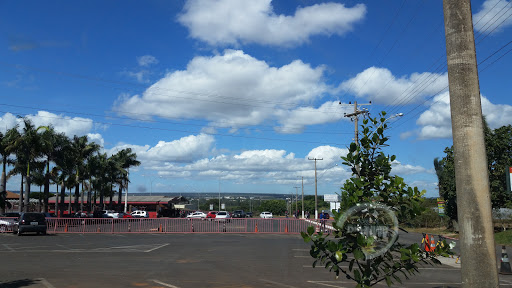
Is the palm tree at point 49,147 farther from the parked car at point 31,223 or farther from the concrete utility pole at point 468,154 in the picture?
the concrete utility pole at point 468,154

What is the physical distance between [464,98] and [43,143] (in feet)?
146

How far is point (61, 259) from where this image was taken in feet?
48.8

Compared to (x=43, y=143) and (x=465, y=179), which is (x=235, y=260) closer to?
(x=465, y=179)

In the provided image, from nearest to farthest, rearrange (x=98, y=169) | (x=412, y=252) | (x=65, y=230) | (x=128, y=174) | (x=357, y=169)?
(x=412, y=252) → (x=357, y=169) → (x=65, y=230) → (x=98, y=169) → (x=128, y=174)

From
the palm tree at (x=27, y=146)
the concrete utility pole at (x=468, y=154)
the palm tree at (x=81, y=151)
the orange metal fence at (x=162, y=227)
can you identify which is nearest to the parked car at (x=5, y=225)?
the orange metal fence at (x=162, y=227)

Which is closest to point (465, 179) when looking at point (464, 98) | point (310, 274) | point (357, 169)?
point (464, 98)

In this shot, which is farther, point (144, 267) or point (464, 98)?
point (144, 267)

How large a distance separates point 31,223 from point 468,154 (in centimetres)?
3078

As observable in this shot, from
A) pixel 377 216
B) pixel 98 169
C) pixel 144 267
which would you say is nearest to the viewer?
pixel 377 216

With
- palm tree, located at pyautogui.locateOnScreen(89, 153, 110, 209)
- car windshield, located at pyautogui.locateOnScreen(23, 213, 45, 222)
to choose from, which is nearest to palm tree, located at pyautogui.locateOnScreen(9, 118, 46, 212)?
car windshield, located at pyautogui.locateOnScreen(23, 213, 45, 222)

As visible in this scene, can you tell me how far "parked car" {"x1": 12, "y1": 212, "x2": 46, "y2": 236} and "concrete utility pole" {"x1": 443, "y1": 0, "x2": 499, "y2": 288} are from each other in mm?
30444

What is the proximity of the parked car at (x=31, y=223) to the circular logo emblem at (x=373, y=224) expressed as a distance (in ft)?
94.7

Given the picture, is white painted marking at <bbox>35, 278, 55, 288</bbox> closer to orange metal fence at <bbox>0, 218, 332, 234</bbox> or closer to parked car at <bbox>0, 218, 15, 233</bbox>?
orange metal fence at <bbox>0, 218, 332, 234</bbox>

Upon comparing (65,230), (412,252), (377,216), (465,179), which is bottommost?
(65,230)
